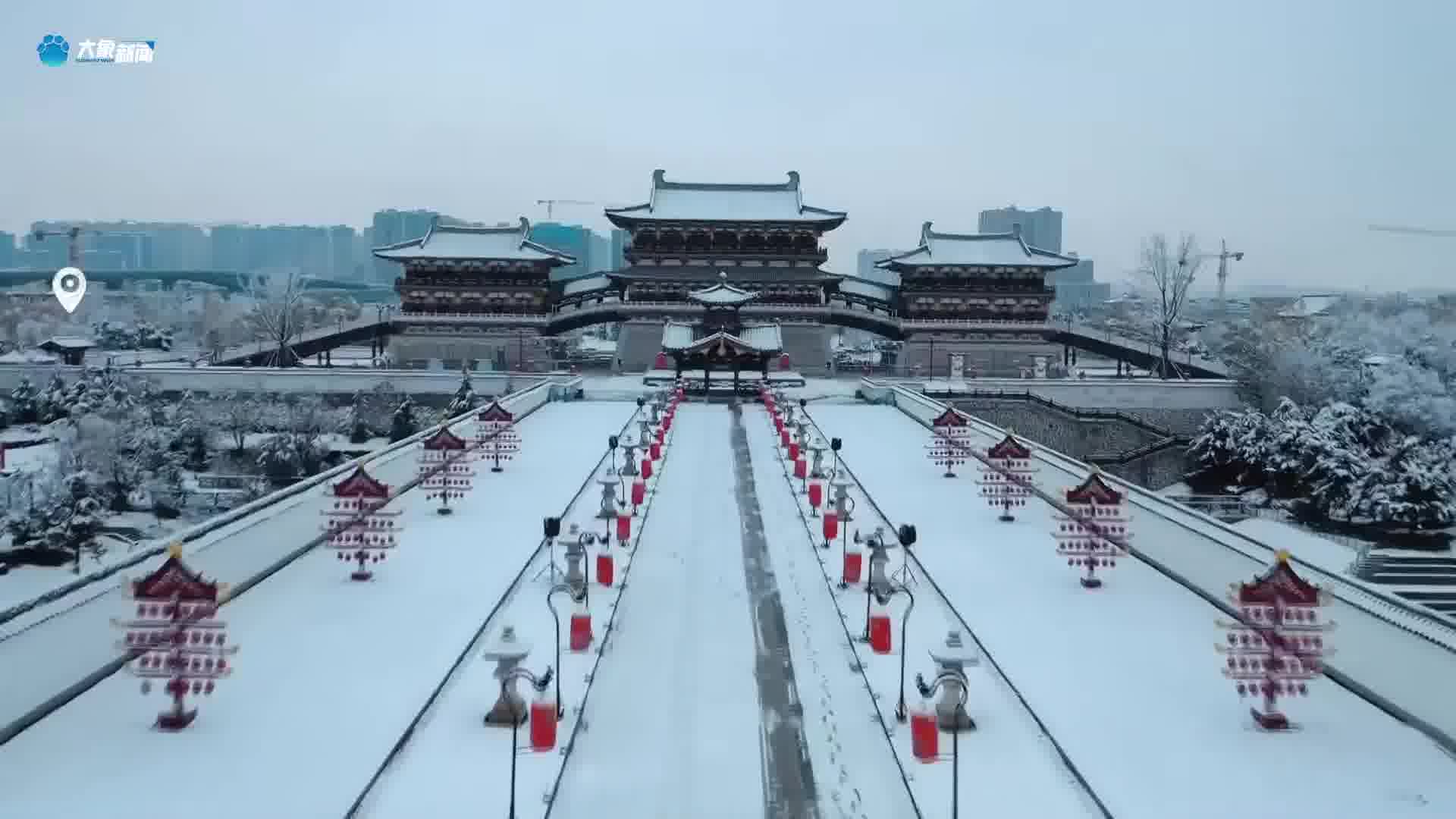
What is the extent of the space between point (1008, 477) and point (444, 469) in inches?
396

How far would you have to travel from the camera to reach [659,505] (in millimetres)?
19406

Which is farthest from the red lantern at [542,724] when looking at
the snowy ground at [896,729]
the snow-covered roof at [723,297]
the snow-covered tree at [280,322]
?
the snow-covered tree at [280,322]

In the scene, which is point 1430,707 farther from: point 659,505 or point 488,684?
point 659,505

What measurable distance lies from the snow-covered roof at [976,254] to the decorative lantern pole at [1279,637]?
43.5 meters

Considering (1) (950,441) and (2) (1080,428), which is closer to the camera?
(1) (950,441)

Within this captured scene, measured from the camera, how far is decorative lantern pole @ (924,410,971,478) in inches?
915

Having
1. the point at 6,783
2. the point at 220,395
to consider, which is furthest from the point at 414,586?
the point at 220,395

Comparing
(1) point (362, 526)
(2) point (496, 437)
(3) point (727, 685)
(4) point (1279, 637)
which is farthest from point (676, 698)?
(2) point (496, 437)

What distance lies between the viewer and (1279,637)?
925 cm

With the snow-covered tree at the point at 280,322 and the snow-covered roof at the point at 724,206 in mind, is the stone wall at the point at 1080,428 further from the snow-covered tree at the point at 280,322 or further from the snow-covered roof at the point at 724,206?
the snow-covered tree at the point at 280,322

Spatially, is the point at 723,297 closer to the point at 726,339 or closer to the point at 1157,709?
the point at 726,339

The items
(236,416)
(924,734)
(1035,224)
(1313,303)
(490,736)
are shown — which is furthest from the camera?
(1035,224)

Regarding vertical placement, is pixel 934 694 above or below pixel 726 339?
below

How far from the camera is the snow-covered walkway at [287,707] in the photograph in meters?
7.91
